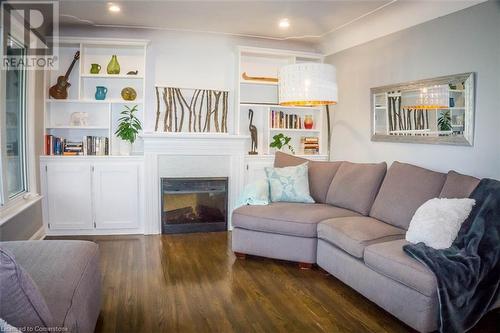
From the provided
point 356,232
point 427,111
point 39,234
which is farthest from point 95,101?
point 427,111

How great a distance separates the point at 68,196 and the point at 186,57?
222 centimetres

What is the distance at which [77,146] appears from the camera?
440 centimetres

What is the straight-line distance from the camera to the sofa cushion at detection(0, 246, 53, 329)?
1.22 m

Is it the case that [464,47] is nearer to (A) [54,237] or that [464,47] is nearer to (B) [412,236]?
(B) [412,236]

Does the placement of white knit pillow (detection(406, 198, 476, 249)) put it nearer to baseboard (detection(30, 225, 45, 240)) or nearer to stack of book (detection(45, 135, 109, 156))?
stack of book (detection(45, 135, 109, 156))

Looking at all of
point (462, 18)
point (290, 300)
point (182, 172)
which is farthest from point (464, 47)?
point (182, 172)

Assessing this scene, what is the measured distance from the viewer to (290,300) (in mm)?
2793

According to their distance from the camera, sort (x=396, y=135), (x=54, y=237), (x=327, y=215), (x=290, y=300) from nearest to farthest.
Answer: (x=290, y=300) < (x=327, y=215) < (x=396, y=135) < (x=54, y=237)

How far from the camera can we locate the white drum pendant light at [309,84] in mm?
3357

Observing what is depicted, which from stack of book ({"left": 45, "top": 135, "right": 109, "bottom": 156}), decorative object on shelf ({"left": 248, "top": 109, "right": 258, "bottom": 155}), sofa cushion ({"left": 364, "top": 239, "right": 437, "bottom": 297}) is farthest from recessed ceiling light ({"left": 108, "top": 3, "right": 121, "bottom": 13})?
sofa cushion ({"left": 364, "top": 239, "right": 437, "bottom": 297})

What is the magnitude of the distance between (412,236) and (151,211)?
300 centimetres

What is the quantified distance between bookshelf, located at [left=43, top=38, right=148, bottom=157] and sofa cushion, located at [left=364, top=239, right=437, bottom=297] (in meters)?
3.26

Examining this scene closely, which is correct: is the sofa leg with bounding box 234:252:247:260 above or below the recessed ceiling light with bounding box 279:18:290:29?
below

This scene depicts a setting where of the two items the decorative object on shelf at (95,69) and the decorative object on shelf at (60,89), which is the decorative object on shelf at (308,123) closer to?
the decorative object on shelf at (95,69)
